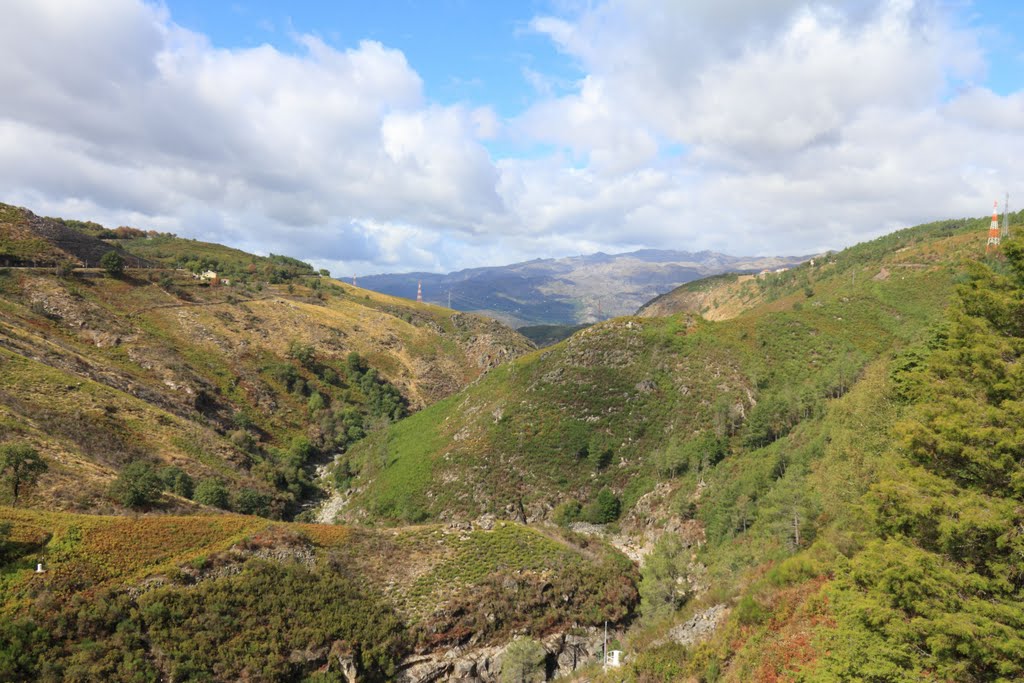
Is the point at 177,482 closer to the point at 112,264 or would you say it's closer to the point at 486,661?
the point at 486,661

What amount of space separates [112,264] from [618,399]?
112341mm

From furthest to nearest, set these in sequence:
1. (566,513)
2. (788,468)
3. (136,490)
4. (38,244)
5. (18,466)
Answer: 1. (38,244)
2. (566,513)
3. (136,490)
4. (788,468)
5. (18,466)

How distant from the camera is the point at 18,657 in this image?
2464cm

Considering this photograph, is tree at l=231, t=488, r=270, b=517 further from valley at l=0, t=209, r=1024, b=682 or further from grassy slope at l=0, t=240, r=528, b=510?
grassy slope at l=0, t=240, r=528, b=510

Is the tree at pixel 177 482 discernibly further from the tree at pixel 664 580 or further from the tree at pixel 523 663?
the tree at pixel 664 580

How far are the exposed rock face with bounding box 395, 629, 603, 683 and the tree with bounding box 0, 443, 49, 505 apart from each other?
3304 centimetres

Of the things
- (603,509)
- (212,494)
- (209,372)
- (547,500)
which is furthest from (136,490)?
(209,372)

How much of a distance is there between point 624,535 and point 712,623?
77.8 feet

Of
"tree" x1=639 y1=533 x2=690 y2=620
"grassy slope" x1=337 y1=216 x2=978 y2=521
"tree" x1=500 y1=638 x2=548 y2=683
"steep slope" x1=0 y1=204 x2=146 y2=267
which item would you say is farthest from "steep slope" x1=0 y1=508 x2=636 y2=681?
"steep slope" x1=0 y1=204 x2=146 y2=267

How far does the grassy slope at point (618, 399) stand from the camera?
59625 mm

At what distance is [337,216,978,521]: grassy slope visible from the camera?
5962cm

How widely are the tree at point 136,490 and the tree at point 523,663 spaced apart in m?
33.9

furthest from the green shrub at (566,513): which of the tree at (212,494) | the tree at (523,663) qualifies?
the tree at (212,494)

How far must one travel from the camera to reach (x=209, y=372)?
291ft
